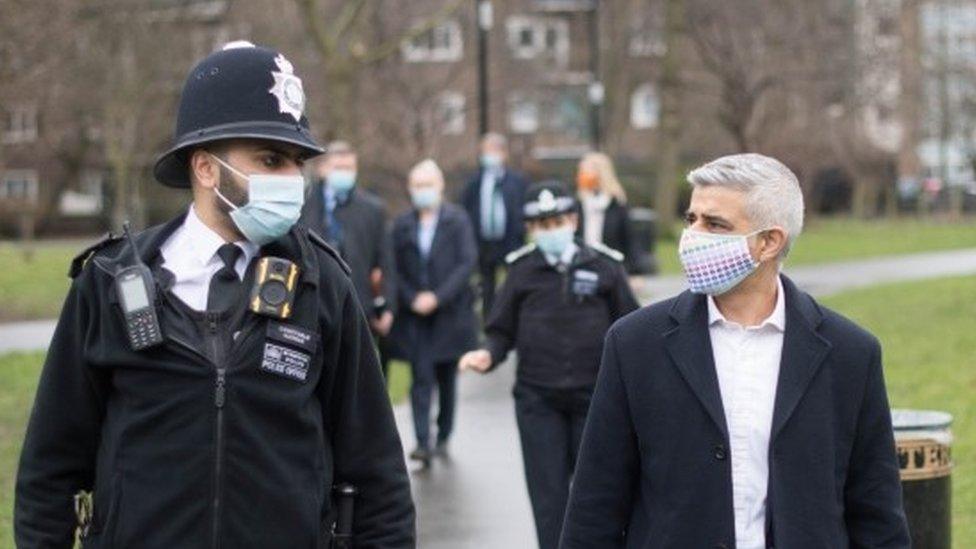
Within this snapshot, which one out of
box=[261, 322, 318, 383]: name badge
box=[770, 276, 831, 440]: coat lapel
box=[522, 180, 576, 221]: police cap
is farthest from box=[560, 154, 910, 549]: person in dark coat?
box=[522, 180, 576, 221]: police cap

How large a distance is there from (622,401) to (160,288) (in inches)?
48.2

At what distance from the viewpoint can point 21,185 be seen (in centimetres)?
6844

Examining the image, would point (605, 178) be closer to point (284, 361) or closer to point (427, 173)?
point (427, 173)

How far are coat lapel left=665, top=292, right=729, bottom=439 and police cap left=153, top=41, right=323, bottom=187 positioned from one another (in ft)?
3.34

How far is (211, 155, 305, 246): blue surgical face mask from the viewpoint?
4035 millimetres

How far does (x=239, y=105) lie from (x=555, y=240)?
4.83 metres

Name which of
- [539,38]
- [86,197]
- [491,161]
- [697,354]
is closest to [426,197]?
[491,161]

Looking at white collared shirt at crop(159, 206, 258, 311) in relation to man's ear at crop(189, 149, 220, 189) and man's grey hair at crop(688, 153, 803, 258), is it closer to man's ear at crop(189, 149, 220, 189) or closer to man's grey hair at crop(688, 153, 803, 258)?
man's ear at crop(189, 149, 220, 189)

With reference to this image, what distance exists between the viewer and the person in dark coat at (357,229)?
38.8 ft

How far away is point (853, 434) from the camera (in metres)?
4.64

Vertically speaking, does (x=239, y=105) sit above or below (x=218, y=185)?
above

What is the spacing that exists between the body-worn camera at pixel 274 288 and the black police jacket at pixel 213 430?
0.03m

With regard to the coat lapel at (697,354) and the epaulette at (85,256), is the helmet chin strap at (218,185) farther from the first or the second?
the coat lapel at (697,354)

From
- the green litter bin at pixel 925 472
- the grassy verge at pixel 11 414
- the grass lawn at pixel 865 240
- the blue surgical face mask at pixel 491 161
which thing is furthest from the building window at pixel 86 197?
the green litter bin at pixel 925 472
